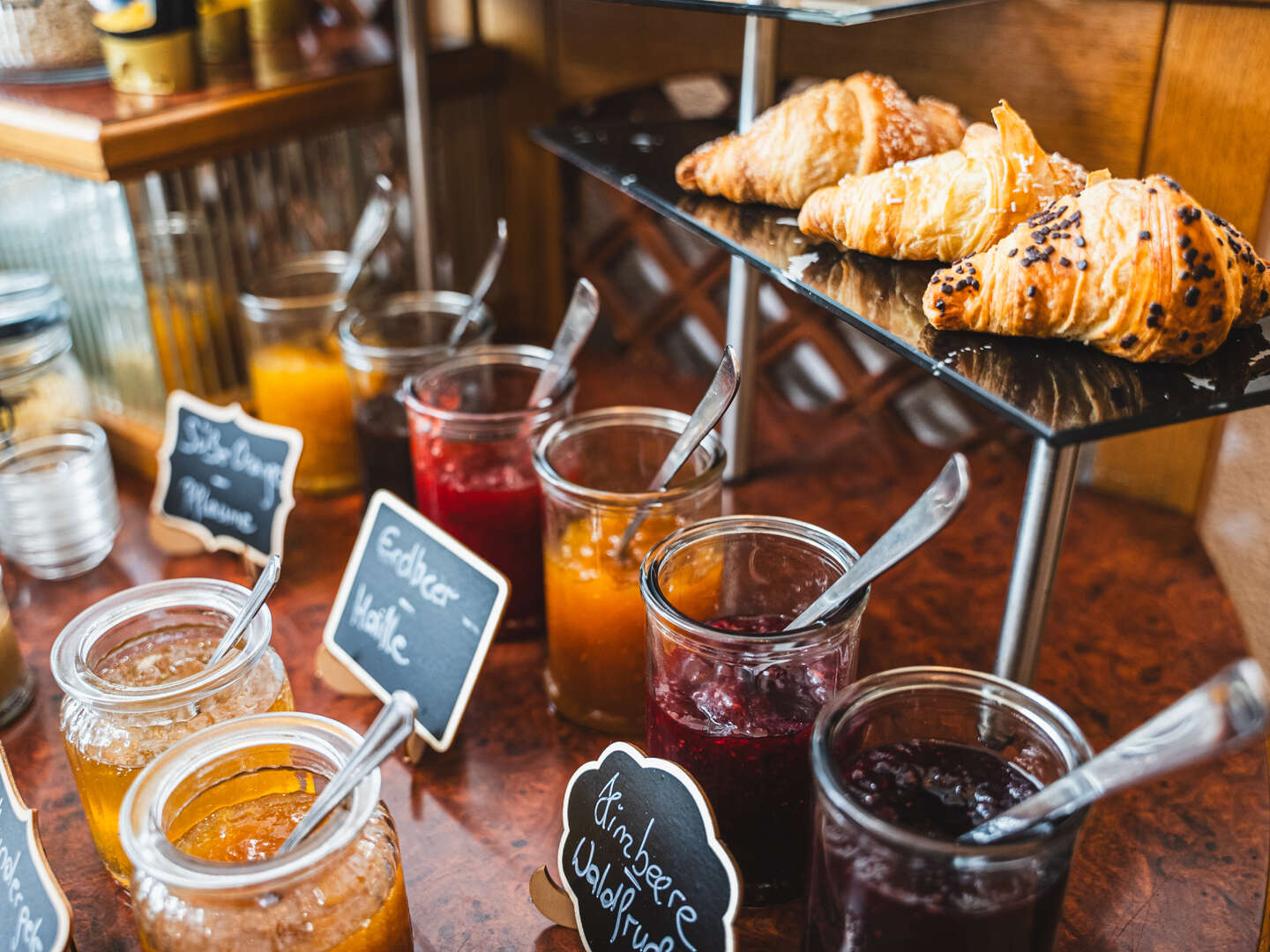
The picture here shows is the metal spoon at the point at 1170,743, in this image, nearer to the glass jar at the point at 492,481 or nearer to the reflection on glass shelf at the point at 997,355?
the reflection on glass shelf at the point at 997,355

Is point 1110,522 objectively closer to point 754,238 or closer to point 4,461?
point 754,238

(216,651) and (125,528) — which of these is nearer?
(216,651)

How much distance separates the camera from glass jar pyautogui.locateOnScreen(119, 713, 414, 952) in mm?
582

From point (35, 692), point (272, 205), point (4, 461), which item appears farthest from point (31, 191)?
point (35, 692)

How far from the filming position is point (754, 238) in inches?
34.1

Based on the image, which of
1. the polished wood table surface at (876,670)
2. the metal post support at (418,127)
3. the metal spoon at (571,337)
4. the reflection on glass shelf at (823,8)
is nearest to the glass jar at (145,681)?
the polished wood table surface at (876,670)

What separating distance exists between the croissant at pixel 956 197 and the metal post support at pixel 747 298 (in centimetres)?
22

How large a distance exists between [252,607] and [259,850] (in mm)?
170

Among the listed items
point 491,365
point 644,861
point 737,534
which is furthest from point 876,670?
point 491,365

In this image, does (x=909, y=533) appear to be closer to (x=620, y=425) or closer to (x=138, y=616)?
(x=620, y=425)

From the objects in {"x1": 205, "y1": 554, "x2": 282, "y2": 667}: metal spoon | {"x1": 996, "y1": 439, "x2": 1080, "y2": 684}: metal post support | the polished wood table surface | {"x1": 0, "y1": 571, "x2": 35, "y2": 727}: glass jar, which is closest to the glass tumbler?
the polished wood table surface

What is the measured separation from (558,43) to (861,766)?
113 cm

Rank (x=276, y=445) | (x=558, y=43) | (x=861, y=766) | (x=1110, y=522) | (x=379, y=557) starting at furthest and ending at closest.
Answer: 1. (x=558, y=43)
2. (x=1110, y=522)
3. (x=276, y=445)
4. (x=379, y=557)
5. (x=861, y=766)

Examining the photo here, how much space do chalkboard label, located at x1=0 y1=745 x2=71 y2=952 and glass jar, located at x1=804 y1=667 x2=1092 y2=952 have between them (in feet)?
1.43
